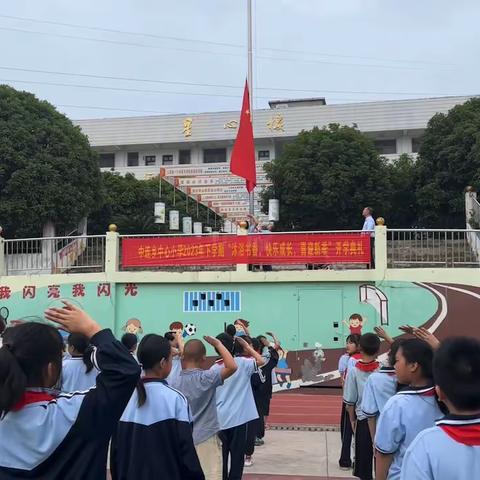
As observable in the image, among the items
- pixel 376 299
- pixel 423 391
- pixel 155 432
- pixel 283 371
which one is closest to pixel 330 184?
pixel 376 299

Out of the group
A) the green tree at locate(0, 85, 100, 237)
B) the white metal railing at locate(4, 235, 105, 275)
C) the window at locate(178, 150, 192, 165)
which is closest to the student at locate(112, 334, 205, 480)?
the white metal railing at locate(4, 235, 105, 275)

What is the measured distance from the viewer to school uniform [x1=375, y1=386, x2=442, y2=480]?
9.07ft

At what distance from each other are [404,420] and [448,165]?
1992cm

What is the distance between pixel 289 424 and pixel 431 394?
642cm

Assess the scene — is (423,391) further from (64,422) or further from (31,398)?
(31,398)

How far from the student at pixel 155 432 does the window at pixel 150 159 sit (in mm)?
35844

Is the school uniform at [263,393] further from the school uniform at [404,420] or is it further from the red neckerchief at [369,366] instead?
the school uniform at [404,420]

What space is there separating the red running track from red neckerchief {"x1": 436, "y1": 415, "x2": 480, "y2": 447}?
7491mm

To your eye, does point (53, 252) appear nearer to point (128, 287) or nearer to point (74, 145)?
point (128, 287)

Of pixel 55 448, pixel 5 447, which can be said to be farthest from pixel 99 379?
pixel 5 447

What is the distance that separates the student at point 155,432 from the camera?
286cm

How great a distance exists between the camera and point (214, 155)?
37.8m

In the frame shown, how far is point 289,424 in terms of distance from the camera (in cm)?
889

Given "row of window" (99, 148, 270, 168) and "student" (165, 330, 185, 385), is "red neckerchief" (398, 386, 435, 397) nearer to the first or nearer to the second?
"student" (165, 330, 185, 385)
